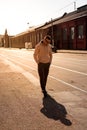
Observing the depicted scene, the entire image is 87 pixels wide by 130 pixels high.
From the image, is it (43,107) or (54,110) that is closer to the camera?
(54,110)

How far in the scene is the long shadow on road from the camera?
23.2 feet

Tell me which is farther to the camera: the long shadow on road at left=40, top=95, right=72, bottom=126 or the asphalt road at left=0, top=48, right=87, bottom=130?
the long shadow on road at left=40, top=95, right=72, bottom=126

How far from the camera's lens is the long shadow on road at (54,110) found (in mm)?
7059

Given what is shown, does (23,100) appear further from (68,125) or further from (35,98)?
(68,125)

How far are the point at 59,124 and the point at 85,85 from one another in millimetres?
5612

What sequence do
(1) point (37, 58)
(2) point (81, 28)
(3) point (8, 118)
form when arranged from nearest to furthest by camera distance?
(3) point (8, 118) < (1) point (37, 58) < (2) point (81, 28)

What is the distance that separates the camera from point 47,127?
6.41 m

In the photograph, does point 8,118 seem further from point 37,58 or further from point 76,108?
point 37,58

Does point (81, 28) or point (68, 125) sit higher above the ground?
point (81, 28)

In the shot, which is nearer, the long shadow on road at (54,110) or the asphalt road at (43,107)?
the asphalt road at (43,107)

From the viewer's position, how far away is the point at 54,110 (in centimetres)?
800

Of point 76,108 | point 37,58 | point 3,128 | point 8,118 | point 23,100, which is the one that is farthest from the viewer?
point 37,58

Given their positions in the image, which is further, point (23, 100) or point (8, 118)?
point (23, 100)

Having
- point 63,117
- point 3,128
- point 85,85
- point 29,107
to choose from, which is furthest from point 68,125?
point 85,85
